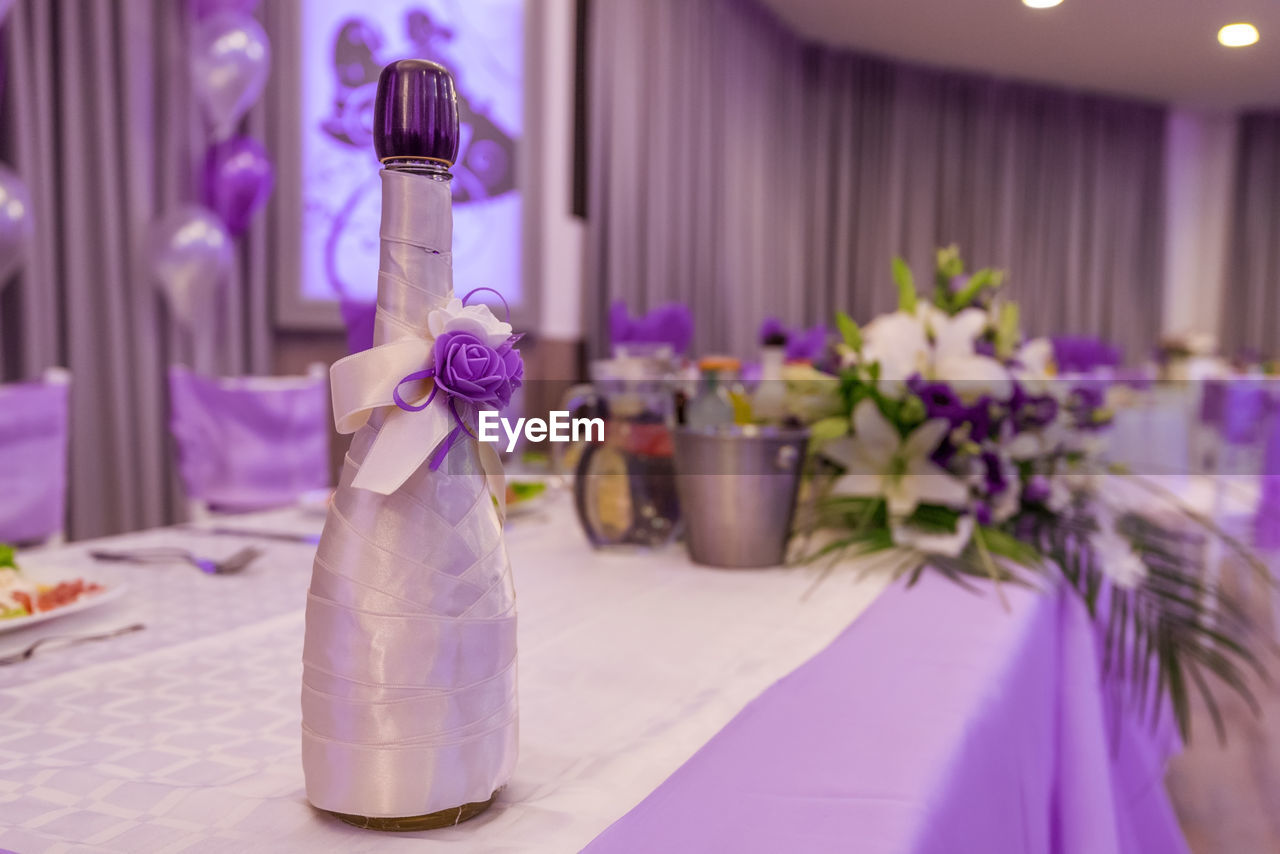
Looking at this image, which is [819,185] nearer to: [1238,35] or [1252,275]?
[1252,275]

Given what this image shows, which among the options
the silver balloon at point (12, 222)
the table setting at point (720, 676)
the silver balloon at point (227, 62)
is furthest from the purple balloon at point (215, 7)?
the table setting at point (720, 676)

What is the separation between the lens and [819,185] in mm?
6496

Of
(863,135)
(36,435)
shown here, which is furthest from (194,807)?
(863,135)

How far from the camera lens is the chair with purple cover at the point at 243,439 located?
1970 mm

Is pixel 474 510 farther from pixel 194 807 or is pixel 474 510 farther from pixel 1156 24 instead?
pixel 1156 24

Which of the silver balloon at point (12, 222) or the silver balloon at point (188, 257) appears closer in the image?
the silver balloon at point (12, 222)

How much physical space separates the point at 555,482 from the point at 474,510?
1.02 m

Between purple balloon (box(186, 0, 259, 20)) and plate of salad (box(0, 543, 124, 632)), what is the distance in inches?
93.1

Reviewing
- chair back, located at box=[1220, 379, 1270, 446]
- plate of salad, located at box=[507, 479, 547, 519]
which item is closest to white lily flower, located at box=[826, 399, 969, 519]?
plate of salad, located at box=[507, 479, 547, 519]

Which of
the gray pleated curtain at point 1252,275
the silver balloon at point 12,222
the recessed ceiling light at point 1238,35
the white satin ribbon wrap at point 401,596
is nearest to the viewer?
the white satin ribbon wrap at point 401,596

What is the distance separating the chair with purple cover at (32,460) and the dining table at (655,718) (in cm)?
59

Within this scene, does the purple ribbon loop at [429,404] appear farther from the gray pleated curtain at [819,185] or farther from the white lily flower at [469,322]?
the gray pleated curtain at [819,185]

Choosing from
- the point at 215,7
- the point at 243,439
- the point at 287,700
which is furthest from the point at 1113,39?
the point at 215,7

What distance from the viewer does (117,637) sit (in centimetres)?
67
